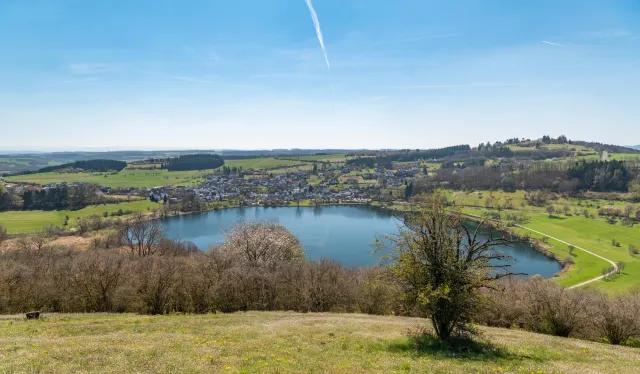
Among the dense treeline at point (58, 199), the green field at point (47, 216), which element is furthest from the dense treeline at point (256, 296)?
the dense treeline at point (58, 199)

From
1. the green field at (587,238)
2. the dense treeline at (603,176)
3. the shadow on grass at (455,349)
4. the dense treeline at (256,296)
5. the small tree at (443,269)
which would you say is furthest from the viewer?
the dense treeline at (603,176)

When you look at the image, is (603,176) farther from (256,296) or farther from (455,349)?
(455,349)

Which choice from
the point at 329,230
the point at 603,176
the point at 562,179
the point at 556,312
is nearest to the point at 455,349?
the point at 556,312

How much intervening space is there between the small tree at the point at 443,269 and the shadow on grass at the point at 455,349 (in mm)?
723

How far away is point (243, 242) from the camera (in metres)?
49.6

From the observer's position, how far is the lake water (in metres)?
87.2

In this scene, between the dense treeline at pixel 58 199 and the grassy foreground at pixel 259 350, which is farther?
the dense treeline at pixel 58 199

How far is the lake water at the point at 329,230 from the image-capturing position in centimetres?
8723

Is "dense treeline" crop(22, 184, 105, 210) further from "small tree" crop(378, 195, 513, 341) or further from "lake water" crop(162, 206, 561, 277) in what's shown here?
"small tree" crop(378, 195, 513, 341)

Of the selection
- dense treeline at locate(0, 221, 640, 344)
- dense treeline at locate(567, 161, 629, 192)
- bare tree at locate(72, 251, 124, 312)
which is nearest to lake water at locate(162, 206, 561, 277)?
dense treeline at locate(0, 221, 640, 344)

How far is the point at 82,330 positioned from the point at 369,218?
126 m

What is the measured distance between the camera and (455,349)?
18.4 metres

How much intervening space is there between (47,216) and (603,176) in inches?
9379

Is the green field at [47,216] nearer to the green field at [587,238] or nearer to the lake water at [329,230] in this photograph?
the lake water at [329,230]
